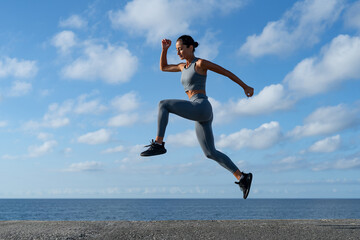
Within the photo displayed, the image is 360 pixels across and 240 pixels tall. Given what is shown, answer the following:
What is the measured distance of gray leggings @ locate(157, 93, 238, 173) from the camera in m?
6.04

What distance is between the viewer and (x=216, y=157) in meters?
6.66

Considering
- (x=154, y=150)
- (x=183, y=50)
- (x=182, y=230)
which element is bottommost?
(x=182, y=230)

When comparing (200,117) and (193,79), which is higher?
(193,79)

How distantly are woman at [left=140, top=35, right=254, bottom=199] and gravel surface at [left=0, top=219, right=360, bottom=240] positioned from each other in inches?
60.5

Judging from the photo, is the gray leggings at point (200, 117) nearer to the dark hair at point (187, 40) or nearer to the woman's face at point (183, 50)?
the woman's face at point (183, 50)

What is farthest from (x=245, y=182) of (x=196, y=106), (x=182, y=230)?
(x=182, y=230)

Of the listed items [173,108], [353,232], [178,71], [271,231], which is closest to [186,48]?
A: [178,71]

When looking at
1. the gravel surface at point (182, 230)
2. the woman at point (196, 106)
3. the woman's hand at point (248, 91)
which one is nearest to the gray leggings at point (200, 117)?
the woman at point (196, 106)

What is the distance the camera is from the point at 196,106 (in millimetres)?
6148

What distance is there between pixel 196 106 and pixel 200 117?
22cm

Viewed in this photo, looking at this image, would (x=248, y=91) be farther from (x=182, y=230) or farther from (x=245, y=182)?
(x=182, y=230)

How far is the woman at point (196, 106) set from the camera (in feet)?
19.8

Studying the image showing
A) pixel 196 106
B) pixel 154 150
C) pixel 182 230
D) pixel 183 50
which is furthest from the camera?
pixel 182 230

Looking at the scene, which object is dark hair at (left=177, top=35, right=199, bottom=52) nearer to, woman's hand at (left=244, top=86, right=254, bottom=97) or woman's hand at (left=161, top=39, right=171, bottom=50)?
woman's hand at (left=161, top=39, right=171, bottom=50)
